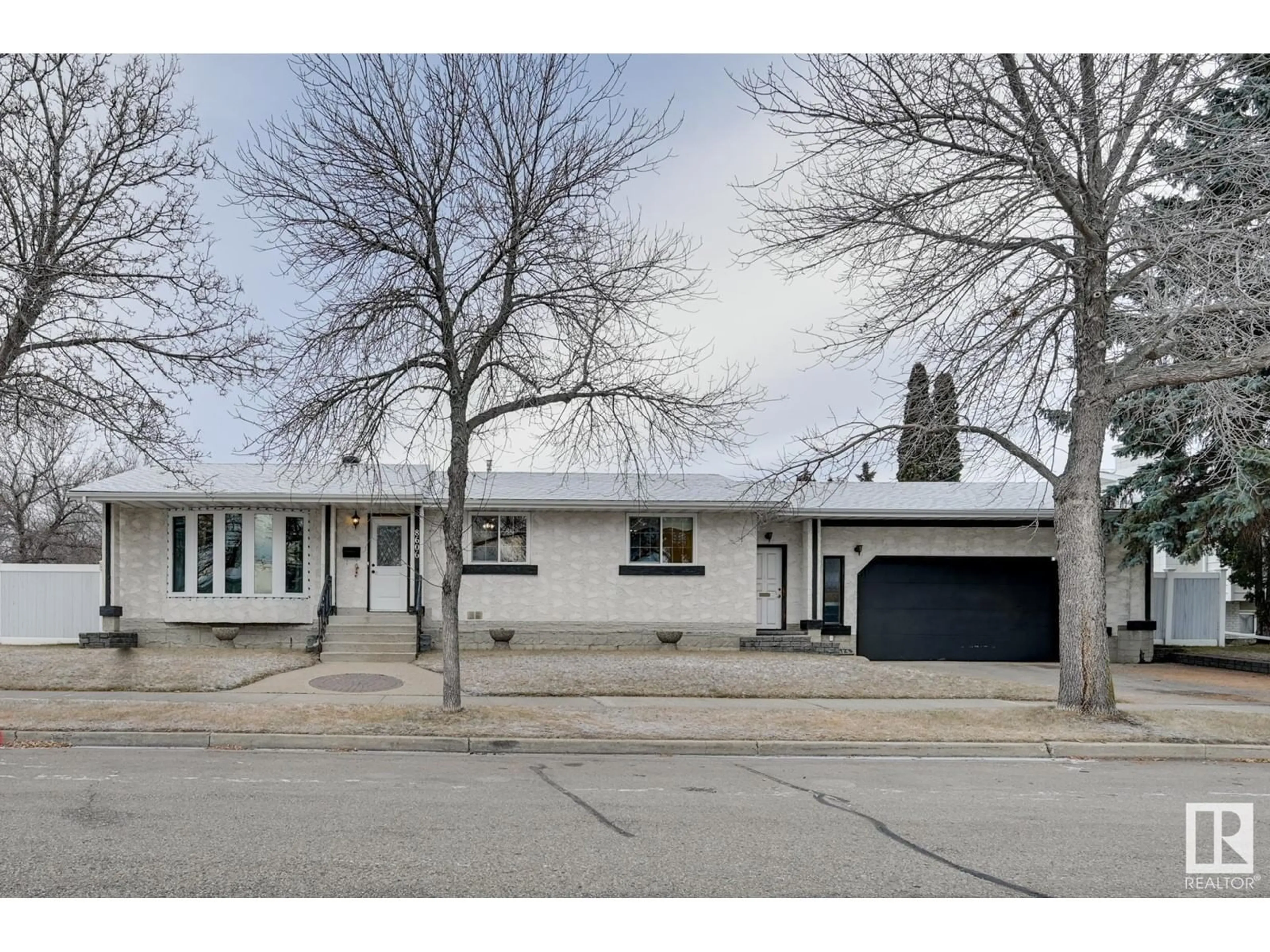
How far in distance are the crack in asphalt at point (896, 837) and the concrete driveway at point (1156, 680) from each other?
852 cm

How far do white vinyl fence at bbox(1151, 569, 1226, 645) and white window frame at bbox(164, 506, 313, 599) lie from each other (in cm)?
2035

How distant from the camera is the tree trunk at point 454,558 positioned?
11688mm

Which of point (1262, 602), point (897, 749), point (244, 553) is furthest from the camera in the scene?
point (1262, 602)

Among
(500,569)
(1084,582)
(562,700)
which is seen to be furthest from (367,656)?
(1084,582)

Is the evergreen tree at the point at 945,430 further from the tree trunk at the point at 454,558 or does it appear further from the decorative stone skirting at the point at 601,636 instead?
the decorative stone skirting at the point at 601,636

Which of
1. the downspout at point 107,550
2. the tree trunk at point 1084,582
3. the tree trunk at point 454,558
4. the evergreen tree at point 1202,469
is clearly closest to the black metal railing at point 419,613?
the downspout at point 107,550

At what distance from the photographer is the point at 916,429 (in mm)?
12289

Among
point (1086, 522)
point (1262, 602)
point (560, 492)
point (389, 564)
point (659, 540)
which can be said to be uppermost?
point (560, 492)

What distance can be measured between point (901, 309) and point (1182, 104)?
394 cm

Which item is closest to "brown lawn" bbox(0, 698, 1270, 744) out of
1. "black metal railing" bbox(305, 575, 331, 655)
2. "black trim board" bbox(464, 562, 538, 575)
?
"black metal railing" bbox(305, 575, 331, 655)

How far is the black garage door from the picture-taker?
21281mm

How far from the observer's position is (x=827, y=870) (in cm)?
579

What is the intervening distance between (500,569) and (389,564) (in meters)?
2.55

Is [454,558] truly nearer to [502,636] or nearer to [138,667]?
[138,667]
